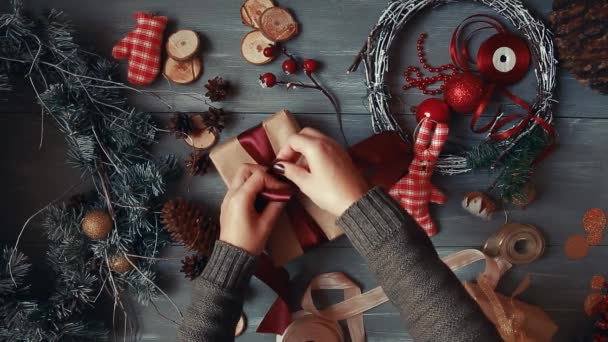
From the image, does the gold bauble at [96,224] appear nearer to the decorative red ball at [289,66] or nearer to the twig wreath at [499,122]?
the decorative red ball at [289,66]

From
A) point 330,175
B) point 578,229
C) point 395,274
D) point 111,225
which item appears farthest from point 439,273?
point 111,225

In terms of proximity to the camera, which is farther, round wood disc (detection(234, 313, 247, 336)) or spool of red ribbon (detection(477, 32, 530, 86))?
round wood disc (detection(234, 313, 247, 336))

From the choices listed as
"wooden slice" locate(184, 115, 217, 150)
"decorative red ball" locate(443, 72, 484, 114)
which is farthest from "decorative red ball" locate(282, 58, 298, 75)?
"decorative red ball" locate(443, 72, 484, 114)

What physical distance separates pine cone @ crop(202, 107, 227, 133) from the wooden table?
0.13ft

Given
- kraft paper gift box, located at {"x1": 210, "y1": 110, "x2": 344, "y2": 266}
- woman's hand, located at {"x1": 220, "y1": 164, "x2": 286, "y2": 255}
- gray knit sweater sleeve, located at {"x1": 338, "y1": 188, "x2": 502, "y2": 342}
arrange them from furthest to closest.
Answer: kraft paper gift box, located at {"x1": 210, "y1": 110, "x2": 344, "y2": 266} < woman's hand, located at {"x1": 220, "y1": 164, "x2": 286, "y2": 255} < gray knit sweater sleeve, located at {"x1": 338, "y1": 188, "x2": 502, "y2": 342}

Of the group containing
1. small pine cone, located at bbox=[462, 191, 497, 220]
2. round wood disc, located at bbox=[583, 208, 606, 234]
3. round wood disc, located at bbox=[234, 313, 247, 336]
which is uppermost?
small pine cone, located at bbox=[462, 191, 497, 220]

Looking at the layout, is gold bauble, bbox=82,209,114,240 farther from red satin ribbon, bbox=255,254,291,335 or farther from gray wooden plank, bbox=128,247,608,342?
red satin ribbon, bbox=255,254,291,335

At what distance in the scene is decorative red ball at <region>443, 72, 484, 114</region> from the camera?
1022mm

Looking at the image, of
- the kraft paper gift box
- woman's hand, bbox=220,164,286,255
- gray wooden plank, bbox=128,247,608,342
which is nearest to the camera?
woman's hand, bbox=220,164,286,255

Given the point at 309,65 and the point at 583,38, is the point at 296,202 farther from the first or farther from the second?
the point at 583,38

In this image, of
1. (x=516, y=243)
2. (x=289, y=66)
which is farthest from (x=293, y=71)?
(x=516, y=243)

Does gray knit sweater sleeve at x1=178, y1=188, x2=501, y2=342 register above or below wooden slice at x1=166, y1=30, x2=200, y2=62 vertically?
below

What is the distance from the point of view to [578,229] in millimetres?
1162

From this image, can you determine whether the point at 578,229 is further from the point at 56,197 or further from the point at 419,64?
the point at 56,197
